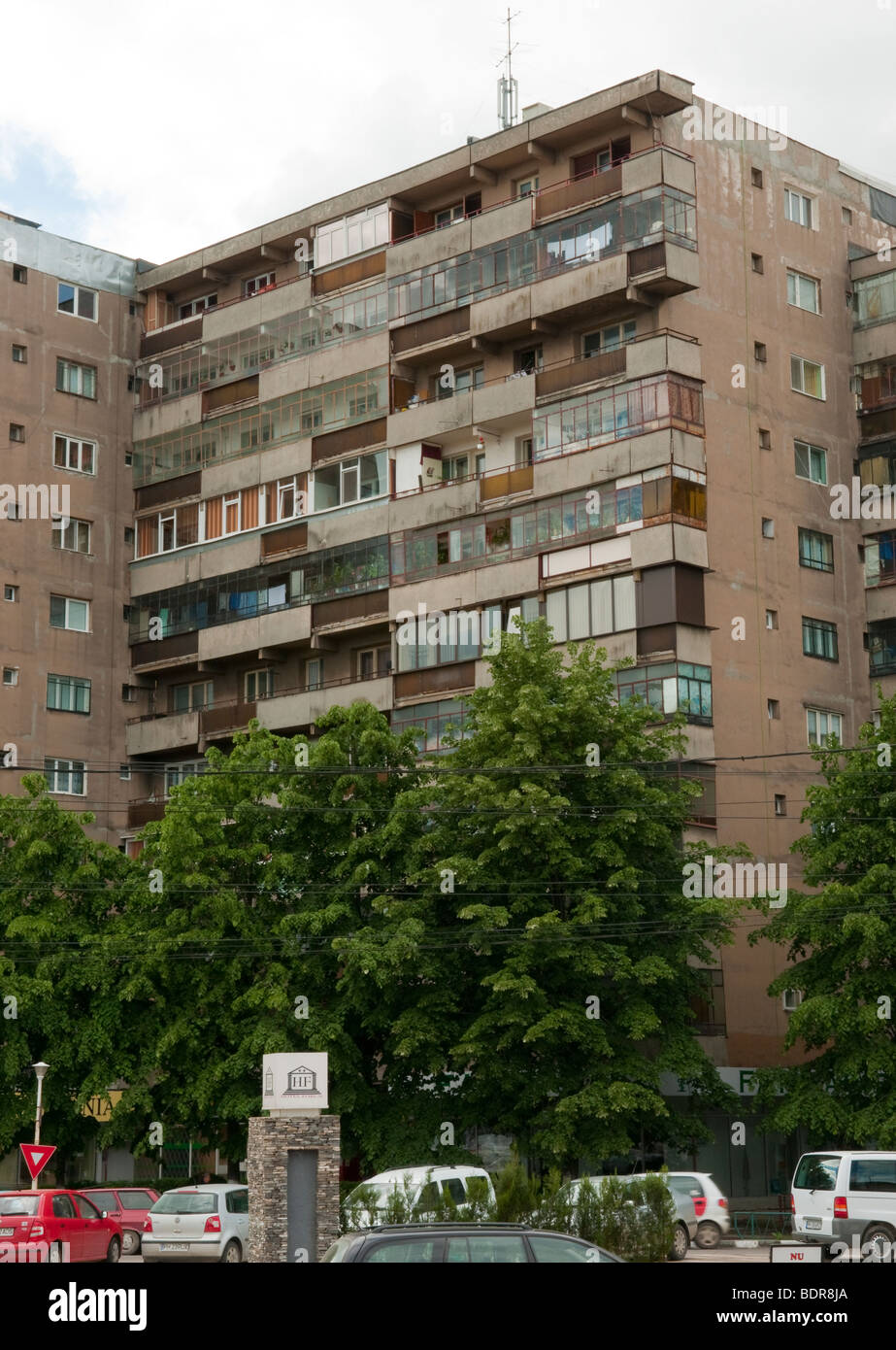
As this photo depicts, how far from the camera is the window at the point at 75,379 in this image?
64625 millimetres

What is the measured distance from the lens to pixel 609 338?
176 feet

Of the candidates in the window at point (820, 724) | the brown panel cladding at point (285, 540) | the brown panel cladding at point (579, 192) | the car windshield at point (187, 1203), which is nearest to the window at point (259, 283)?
the brown panel cladding at point (285, 540)

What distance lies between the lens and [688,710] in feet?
159

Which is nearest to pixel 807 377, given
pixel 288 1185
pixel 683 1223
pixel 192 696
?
pixel 192 696

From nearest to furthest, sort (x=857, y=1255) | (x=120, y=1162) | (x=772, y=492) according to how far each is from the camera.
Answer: (x=857, y=1255)
(x=772, y=492)
(x=120, y=1162)

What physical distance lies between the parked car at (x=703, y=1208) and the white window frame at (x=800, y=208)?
30.8 meters

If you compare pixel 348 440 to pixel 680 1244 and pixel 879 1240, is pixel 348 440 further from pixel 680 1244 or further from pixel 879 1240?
pixel 879 1240

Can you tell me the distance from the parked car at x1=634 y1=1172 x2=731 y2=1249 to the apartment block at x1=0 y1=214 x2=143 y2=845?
29857 millimetres

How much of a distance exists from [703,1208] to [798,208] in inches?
1265

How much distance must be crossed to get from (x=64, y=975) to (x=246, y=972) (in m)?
4.42

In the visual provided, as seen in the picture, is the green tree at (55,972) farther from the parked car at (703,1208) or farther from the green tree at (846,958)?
the green tree at (846,958)

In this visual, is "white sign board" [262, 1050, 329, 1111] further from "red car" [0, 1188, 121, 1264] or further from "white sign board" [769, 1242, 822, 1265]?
"white sign board" [769, 1242, 822, 1265]
